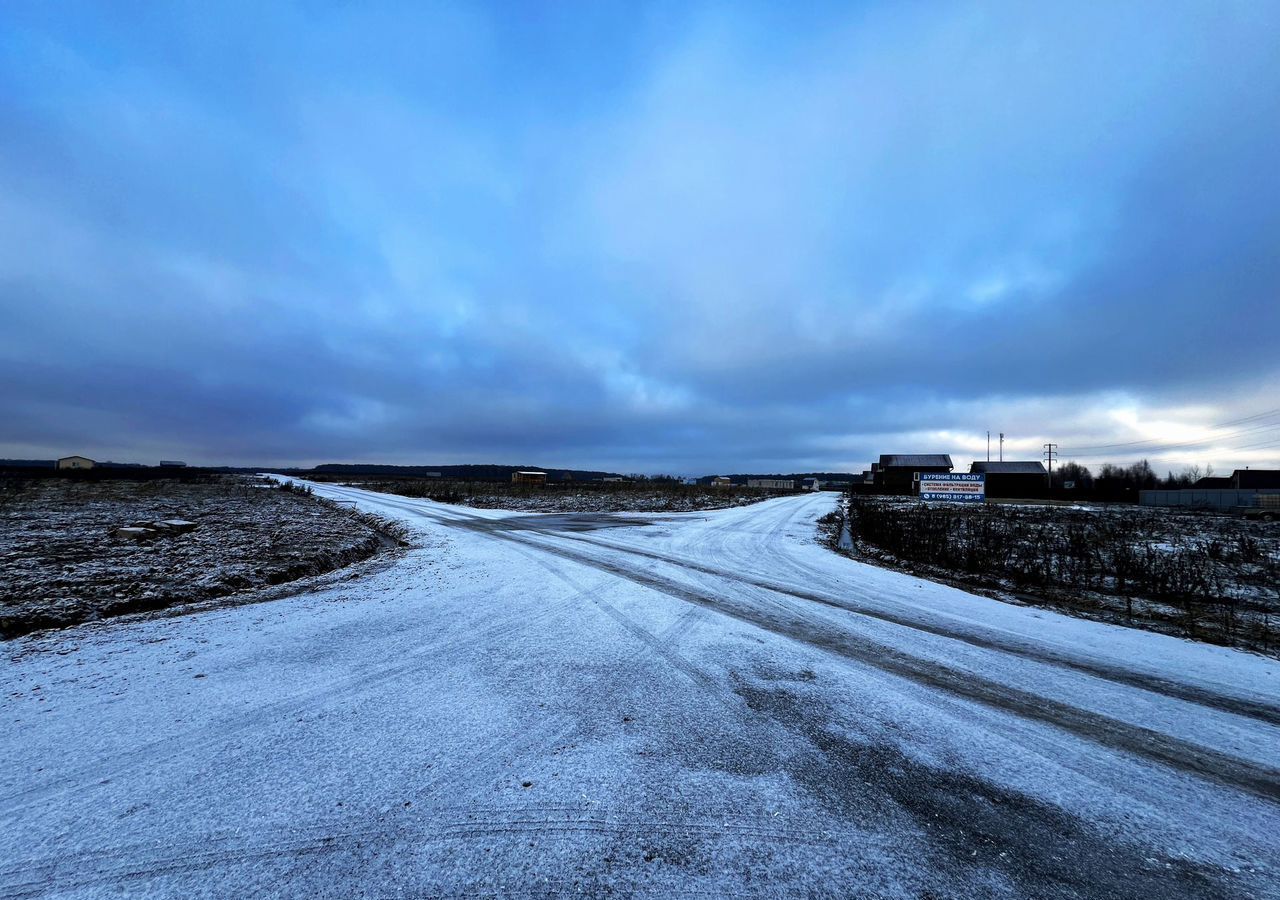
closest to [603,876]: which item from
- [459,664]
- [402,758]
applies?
[402,758]

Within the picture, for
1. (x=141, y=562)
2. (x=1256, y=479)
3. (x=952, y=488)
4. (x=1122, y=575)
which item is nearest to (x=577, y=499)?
(x=952, y=488)

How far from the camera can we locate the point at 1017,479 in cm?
6706

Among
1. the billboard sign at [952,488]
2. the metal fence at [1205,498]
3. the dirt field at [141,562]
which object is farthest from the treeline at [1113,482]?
the dirt field at [141,562]

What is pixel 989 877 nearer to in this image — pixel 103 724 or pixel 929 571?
pixel 103 724

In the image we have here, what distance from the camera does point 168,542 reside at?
38.5ft

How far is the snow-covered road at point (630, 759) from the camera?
2.30 m

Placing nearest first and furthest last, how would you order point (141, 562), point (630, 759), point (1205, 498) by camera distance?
point (630, 759)
point (141, 562)
point (1205, 498)

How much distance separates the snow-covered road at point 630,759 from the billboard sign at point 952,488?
28193 mm

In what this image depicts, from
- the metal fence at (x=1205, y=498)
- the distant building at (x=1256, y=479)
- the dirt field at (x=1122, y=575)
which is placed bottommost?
the dirt field at (x=1122, y=575)

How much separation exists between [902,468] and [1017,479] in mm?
13660

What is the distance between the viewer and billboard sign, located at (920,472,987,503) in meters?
31.3

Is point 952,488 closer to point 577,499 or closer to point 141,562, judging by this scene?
point 577,499

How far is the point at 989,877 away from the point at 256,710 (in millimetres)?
4744

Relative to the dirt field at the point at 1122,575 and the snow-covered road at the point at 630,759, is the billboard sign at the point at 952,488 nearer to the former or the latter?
the dirt field at the point at 1122,575
